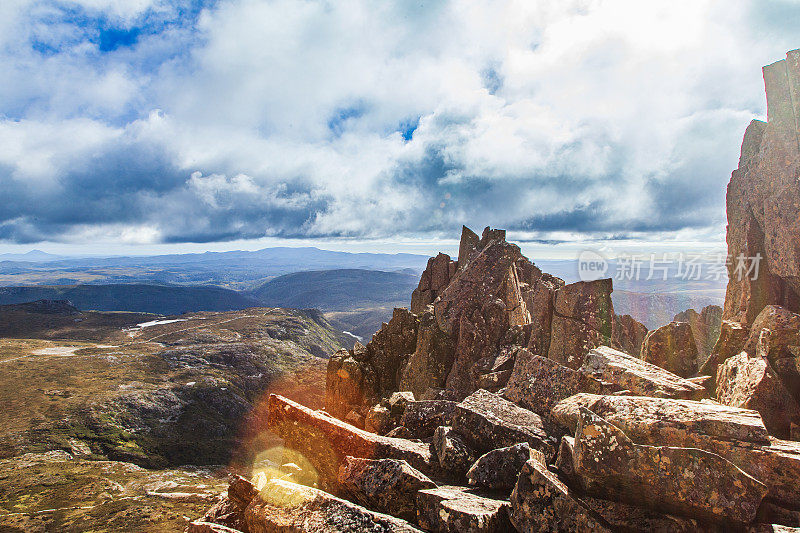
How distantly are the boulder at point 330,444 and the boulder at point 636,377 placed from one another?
9.29m

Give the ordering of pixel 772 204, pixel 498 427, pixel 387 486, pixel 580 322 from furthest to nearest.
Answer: pixel 580 322 < pixel 772 204 < pixel 498 427 < pixel 387 486

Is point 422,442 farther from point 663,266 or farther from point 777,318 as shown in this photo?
point 663,266

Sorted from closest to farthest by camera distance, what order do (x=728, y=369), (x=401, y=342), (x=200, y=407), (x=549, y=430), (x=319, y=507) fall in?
(x=319, y=507)
(x=549, y=430)
(x=728, y=369)
(x=401, y=342)
(x=200, y=407)

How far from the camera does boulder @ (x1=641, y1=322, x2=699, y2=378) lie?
2442cm

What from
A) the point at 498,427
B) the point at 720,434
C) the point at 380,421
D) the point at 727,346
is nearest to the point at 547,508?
the point at 498,427

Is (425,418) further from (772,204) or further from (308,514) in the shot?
(772,204)

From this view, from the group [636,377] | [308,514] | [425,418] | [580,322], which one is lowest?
[425,418]

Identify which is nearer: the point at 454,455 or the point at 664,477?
the point at 664,477

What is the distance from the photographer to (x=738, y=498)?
8188mm

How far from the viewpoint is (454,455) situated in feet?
43.8

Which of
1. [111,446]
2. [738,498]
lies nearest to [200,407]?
[111,446]

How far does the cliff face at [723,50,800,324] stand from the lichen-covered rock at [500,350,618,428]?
54.9ft

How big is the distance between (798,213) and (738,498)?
2474 cm

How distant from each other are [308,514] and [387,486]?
2.37m
